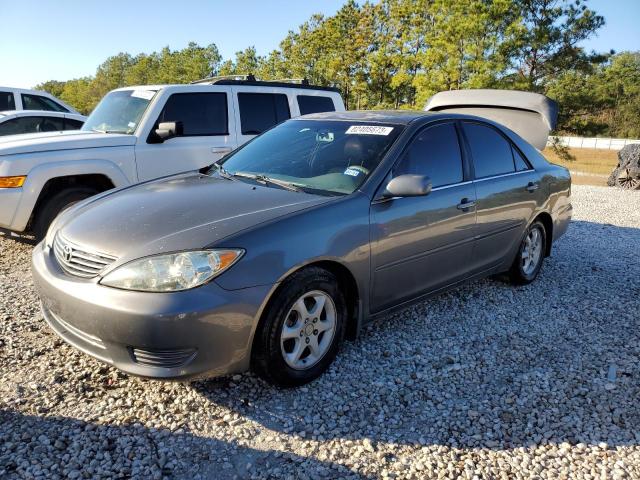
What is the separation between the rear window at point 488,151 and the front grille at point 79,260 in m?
2.98

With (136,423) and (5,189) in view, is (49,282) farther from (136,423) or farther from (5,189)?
(5,189)

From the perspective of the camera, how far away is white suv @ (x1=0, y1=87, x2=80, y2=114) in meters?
11.3

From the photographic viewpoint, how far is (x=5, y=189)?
4.98 m

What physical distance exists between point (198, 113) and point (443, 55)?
2427 centimetres

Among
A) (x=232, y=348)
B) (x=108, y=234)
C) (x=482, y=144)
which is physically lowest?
(x=232, y=348)

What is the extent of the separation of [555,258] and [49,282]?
5583 millimetres

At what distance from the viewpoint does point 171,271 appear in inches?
99.5

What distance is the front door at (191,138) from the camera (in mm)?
5930

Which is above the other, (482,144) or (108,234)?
(482,144)

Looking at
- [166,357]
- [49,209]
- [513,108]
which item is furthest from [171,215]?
[513,108]

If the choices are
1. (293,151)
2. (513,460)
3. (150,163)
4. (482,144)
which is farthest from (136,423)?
(150,163)

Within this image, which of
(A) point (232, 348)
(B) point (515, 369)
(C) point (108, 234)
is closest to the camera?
(A) point (232, 348)

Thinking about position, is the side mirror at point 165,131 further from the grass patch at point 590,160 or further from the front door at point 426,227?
the grass patch at point 590,160

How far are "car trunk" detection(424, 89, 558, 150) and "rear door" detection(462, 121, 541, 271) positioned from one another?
199cm
